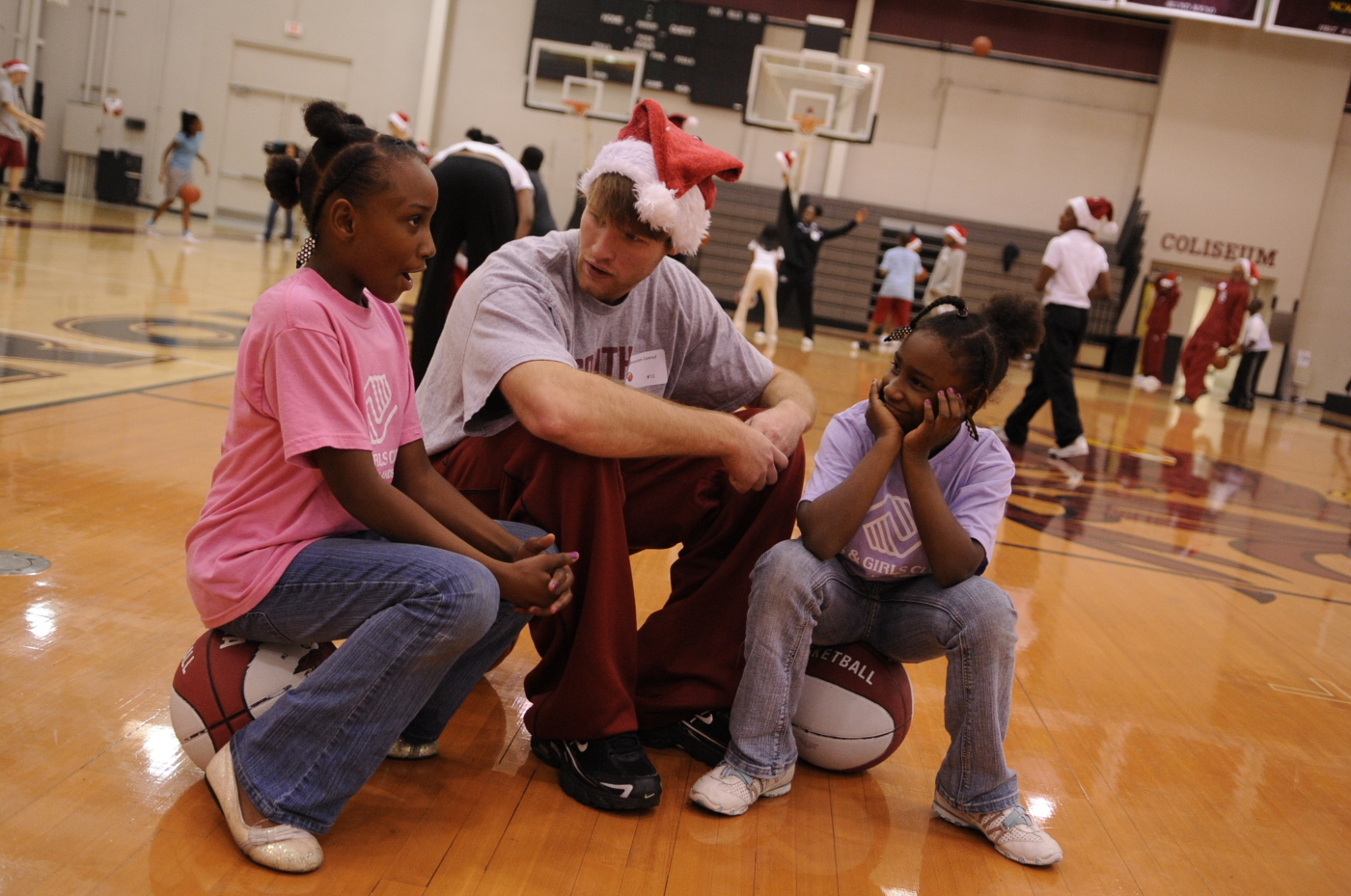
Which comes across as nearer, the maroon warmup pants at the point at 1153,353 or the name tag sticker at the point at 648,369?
the name tag sticker at the point at 648,369

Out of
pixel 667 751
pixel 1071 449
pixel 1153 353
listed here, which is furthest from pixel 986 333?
pixel 1153 353

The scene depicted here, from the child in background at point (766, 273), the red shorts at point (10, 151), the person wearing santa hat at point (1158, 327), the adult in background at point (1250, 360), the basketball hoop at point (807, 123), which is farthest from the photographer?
the person wearing santa hat at point (1158, 327)

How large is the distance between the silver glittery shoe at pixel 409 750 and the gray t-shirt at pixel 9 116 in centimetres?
1388

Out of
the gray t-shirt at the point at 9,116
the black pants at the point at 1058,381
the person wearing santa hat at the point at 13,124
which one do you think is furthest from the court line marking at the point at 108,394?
the gray t-shirt at the point at 9,116

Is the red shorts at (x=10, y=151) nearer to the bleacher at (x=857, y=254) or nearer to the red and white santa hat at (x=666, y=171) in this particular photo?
the bleacher at (x=857, y=254)

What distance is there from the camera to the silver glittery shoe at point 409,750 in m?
1.94

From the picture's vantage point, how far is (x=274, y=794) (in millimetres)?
1554

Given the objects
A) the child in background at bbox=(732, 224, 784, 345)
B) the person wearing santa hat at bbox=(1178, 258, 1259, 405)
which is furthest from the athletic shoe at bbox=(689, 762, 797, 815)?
the person wearing santa hat at bbox=(1178, 258, 1259, 405)

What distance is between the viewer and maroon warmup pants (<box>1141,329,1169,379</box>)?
16609mm

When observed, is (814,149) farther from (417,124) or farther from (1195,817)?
(1195,817)

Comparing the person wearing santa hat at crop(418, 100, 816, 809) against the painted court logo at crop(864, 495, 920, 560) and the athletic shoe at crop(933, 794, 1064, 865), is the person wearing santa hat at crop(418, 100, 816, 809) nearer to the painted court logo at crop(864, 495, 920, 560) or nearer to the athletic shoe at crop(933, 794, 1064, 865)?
the painted court logo at crop(864, 495, 920, 560)

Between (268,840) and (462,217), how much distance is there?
4.04 meters

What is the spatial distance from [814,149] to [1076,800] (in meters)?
16.3

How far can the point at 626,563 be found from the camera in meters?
1.92
